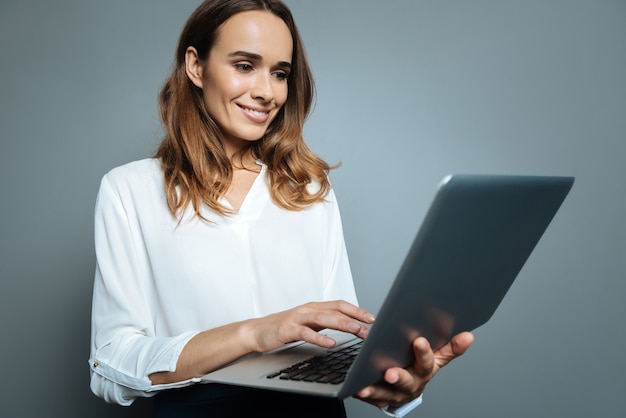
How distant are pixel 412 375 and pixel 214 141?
85 centimetres

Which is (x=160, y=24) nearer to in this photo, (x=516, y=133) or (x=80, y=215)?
(x=80, y=215)

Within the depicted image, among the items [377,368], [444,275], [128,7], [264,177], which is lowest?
[377,368]

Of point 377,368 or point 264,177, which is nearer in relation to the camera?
point 377,368

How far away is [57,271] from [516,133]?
5.64 feet

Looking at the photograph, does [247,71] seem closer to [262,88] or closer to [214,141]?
[262,88]

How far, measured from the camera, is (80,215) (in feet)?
7.81

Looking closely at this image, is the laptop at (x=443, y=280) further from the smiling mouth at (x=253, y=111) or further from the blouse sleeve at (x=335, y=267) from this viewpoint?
Answer: the smiling mouth at (x=253, y=111)

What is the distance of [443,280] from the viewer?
3.12ft

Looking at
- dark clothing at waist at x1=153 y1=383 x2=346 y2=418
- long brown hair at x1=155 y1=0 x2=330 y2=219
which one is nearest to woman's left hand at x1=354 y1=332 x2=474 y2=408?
dark clothing at waist at x1=153 y1=383 x2=346 y2=418

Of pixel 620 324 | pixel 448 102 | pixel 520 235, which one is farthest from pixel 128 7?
pixel 620 324

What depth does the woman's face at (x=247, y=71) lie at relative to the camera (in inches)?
62.9

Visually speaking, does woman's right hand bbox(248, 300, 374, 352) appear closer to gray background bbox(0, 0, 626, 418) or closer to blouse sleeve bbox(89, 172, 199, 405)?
blouse sleeve bbox(89, 172, 199, 405)

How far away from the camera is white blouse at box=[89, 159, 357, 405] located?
1.37 metres

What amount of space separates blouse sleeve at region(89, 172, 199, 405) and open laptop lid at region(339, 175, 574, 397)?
46 centimetres
